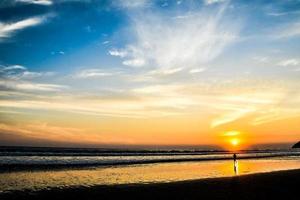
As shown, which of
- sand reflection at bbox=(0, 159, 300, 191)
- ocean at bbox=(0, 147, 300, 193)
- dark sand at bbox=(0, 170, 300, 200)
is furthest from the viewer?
ocean at bbox=(0, 147, 300, 193)

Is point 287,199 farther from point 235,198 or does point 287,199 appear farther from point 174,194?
point 174,194

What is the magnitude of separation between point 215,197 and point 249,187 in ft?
15.0

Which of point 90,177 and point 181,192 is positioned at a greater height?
point 90,177

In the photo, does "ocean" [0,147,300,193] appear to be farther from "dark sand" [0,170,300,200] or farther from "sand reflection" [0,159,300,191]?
"dark sand" [0,170,300,200]

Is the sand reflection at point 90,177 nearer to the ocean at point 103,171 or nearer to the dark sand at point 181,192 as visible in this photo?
the ocean at point 103,171

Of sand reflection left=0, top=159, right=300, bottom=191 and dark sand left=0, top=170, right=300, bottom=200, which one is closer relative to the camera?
dark sand left=0, top=170, right=300, bottom=200

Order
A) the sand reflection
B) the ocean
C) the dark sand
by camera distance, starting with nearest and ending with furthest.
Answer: the dark sand → the sand reflection → the ocean

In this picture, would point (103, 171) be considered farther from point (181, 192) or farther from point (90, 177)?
point (181, 192)

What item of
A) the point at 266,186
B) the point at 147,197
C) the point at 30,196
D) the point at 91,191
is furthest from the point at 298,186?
the point at 30,196

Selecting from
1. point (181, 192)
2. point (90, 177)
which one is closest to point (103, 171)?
point (90, 177)

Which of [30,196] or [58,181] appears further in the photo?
[58,181]

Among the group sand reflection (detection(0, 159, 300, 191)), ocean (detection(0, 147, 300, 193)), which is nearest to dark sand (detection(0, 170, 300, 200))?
ocean (detection(0, 147, 300, 193))

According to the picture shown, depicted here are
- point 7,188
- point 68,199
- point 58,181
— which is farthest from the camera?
point 58,181

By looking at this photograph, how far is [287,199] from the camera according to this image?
18.7 metres
